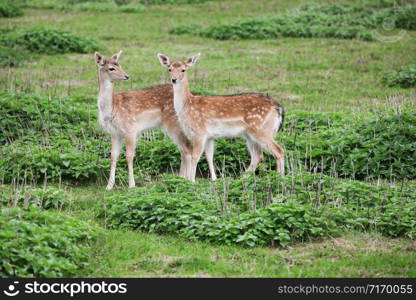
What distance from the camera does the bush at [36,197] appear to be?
9.84 metres

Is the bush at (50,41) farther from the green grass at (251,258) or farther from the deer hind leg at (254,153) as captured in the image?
the green grass at (251,258)

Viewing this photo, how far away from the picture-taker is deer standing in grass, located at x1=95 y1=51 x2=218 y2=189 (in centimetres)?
1243

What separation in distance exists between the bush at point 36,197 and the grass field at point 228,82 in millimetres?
232

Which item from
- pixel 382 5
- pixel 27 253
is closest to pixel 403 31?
pixel 382 5

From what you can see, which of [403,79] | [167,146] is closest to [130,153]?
[167,146]

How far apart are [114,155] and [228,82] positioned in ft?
23.2

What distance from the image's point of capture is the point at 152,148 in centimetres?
1319

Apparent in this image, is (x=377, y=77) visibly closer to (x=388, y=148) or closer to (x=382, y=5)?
(x=388, y=148)

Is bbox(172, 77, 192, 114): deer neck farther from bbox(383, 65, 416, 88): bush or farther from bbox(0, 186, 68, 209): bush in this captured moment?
bbox(383, 65, 416, 88): bush

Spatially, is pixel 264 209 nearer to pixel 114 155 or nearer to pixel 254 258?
pixel 254 258

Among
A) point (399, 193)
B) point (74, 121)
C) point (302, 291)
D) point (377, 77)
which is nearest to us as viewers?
point (302, 291)

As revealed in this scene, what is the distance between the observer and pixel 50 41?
2231 cm

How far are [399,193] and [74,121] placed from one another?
6443 millimetres

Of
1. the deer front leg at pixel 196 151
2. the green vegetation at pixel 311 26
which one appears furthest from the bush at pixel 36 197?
the green vegetation at pixel 311 26
